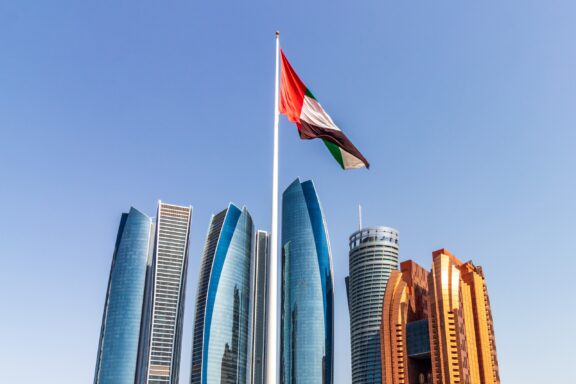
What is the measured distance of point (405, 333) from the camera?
14675 centimetres

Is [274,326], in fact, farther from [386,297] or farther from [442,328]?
[386,297]

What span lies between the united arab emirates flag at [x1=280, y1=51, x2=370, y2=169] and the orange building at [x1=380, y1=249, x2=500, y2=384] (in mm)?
115995

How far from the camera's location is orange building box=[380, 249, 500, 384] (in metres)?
134

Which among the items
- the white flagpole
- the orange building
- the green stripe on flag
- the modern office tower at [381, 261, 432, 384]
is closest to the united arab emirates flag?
the green stripe on flag

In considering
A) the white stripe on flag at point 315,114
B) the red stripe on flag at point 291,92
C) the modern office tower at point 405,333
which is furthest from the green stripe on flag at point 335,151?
the modern office tower at point 405,333

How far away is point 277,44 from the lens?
89.5 ft

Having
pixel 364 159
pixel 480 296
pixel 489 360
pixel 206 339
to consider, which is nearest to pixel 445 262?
pixel 480 296

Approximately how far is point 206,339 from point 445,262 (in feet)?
304

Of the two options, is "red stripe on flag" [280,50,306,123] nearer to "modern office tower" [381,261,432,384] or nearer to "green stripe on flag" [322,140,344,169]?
"green stripe on flag" [322,140,344,169]

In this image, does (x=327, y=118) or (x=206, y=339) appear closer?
(x=327, y=118)

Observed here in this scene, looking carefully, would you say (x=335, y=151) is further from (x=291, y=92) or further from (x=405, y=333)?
(x=405, y=333)

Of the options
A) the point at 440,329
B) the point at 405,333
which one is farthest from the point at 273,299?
the point at 405,333

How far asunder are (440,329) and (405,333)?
13217 millimetres

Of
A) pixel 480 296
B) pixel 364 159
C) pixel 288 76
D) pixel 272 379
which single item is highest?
pixel 480 296
